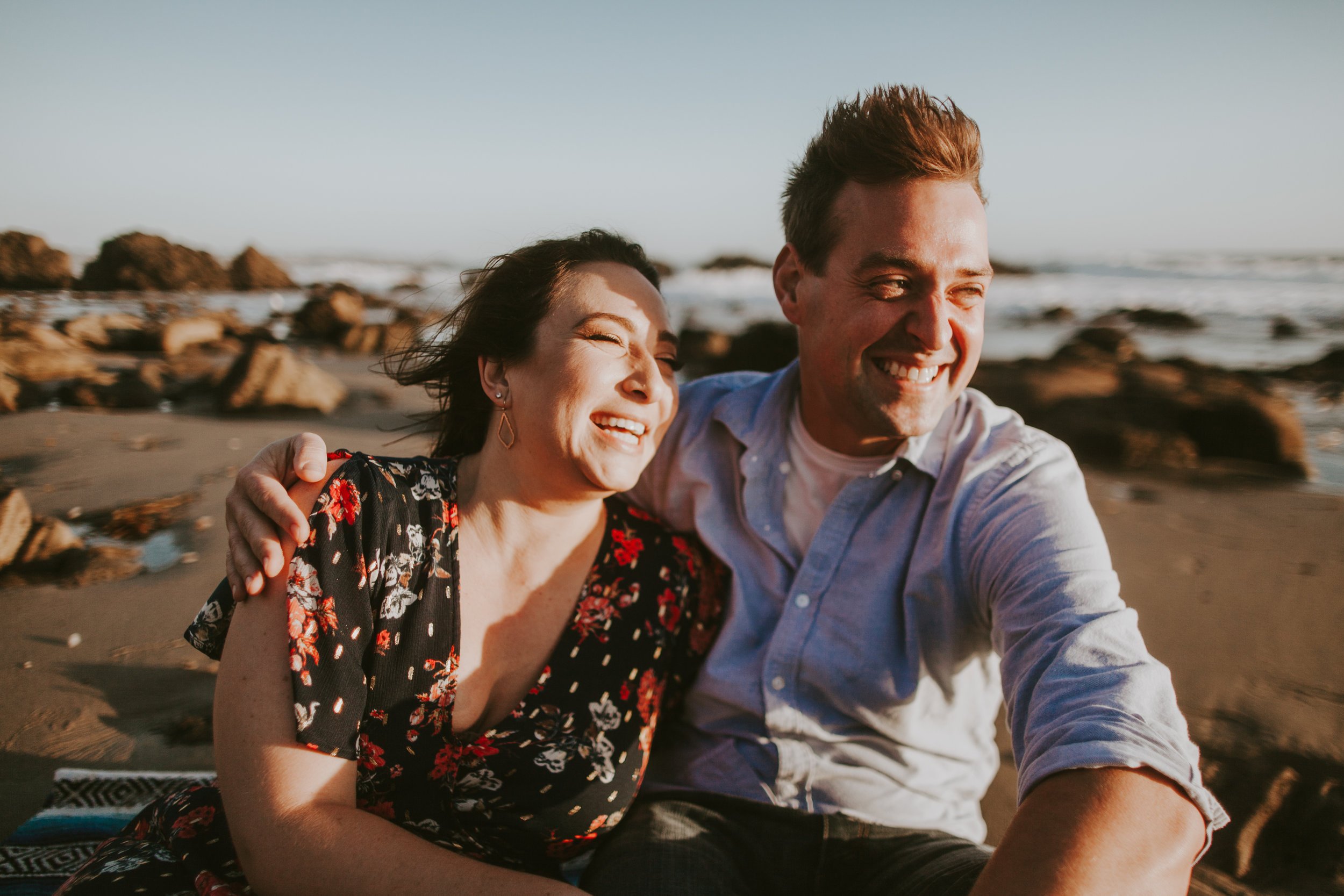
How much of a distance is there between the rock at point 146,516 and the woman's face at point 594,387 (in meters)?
3.81

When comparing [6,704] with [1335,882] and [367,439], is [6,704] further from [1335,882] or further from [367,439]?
[1335,882]

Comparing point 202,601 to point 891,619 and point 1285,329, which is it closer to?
point 891,619

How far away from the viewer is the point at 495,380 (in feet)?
7.62

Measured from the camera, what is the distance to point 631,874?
6.68 feet

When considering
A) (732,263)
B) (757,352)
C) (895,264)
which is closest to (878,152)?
(895,264)

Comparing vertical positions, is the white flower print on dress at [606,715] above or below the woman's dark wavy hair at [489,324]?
below

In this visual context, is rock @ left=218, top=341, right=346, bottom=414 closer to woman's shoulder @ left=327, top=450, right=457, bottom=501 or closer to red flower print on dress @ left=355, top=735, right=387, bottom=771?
woman's shoulder @ left=327, top=450, right=457, bottom=501

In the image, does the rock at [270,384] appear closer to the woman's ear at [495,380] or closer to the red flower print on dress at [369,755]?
the woman's ear at [495,380]

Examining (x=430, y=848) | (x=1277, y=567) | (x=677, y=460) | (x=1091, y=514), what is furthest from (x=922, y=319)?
(x=1277, y=567)

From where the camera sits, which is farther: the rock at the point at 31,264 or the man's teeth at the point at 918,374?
the rock at the point at 31,264

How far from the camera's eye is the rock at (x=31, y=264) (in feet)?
33.9

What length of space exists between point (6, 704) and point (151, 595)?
85 centimetres

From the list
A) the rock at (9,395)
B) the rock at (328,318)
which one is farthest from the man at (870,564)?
the rock at (328,318)

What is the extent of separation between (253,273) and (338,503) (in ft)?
72.3
